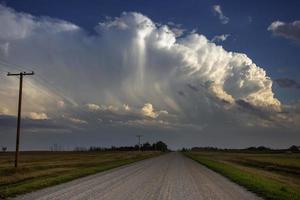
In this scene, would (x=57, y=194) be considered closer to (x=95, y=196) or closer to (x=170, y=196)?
(x=95, y=196)

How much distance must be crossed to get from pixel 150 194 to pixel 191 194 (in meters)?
1.85

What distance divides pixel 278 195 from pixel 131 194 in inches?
251

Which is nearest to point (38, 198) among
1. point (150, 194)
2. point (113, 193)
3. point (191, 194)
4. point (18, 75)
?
point (113, 193)

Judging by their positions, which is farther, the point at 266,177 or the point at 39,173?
the point at 266,177

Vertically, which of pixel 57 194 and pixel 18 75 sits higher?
pixel 18 75

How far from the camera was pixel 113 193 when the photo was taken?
59.0 ft

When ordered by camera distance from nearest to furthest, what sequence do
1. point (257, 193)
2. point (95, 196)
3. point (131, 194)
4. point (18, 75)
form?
point (95, 196) < point (131, 194) < point (257, 193) < point (18, 75)

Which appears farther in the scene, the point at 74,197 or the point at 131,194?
the point at 131,194

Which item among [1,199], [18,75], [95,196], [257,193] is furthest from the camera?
[18,75]

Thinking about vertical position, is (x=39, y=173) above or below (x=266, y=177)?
above

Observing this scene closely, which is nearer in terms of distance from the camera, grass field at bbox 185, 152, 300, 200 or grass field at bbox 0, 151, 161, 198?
grass field at bbox 185, 152, 300, 200

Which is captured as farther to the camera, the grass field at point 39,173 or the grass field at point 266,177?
the grass field at point 39,173

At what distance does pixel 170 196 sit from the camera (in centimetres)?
1716

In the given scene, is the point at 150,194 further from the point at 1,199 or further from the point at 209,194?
the point at 1,199
